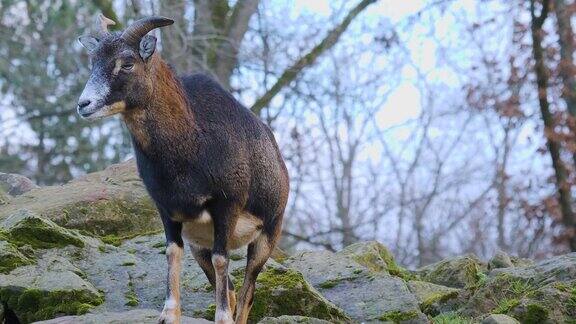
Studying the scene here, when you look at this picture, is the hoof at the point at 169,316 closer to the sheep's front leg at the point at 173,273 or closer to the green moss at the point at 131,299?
the sheep's front leg at the point at 173,273

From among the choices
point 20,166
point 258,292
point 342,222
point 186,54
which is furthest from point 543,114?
point 342,222

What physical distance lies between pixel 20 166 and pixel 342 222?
14.0 meters

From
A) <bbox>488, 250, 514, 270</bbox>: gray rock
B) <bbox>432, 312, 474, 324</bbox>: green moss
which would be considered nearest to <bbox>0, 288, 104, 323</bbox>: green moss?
<bbox>432, 312, 474, 324</bbox>: green moss

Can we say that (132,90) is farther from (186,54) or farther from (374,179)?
(374,179)

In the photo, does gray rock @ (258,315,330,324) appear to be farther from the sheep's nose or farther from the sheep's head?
the sheep's nose

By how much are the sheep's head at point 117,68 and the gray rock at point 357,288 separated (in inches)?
132

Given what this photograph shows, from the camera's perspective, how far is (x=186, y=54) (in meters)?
17.6

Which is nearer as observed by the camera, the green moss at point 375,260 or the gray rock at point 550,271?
the gray rock at point 550,271

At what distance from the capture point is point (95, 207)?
991cm

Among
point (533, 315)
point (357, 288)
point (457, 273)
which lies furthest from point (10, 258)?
point (457, 273)

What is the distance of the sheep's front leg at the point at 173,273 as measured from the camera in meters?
6.36

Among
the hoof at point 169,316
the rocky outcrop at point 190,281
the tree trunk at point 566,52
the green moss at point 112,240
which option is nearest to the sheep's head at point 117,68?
the hoof at point 169,316

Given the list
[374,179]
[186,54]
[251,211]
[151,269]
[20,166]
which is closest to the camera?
[251,211]

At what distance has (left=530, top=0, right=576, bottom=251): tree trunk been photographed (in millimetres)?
16312
